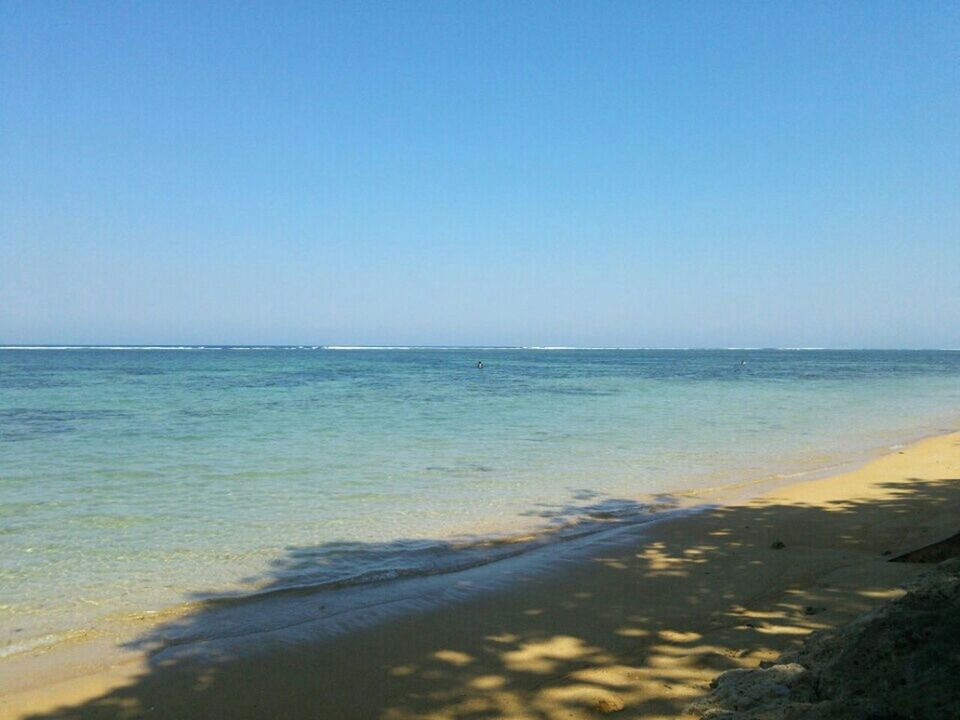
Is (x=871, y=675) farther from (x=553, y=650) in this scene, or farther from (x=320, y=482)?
(x=320, y=482)

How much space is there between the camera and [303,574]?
610cm

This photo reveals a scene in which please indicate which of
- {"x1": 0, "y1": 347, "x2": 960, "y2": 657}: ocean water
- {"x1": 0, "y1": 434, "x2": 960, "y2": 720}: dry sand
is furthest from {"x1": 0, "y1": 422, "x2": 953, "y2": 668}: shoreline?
{"x1": 0, "y1": 434, "x2": 960, "y2": 720}: dry sand

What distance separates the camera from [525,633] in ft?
14.9

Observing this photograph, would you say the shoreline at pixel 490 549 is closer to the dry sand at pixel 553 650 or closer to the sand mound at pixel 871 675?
the dry sand at pixel 553 650

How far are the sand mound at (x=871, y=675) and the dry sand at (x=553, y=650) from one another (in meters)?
0.35

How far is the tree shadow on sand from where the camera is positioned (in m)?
3.65

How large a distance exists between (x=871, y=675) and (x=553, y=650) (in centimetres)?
202

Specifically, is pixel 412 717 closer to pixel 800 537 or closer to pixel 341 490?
pixel 800 537

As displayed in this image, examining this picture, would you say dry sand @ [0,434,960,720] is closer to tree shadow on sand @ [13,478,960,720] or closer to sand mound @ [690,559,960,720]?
tree shadow on sand @ [13,478,960,720]

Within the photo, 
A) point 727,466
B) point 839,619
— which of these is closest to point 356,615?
point 839,619

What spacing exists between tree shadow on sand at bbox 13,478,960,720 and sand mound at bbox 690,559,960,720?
0.36 meters

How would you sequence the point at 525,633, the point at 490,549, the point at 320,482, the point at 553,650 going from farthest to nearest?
the point at 320,482, the point at 490,549, the point at 525,633, the point at 553,650

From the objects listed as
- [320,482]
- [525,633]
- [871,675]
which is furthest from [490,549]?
[871,675]

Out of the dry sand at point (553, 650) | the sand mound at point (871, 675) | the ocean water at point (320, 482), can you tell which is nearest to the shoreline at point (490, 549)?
the ocean water at point (320, 482)
